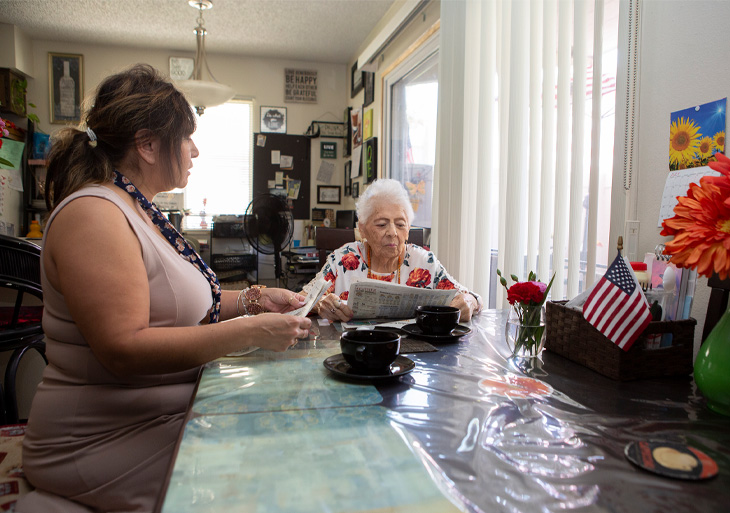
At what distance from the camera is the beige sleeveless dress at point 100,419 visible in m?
0.92

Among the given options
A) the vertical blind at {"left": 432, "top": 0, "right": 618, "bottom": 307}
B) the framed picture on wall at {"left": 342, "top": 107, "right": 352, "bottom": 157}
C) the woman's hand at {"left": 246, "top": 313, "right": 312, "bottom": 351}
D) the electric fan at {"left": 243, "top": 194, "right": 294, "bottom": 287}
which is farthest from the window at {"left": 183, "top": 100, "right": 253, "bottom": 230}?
the woman's hand at {"left": 246, "top": 313, "right": 312, "bottom": 351}

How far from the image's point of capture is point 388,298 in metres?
1.43

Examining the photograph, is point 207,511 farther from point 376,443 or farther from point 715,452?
point 715,452

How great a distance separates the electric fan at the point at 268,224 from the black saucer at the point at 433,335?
3177 millimetres

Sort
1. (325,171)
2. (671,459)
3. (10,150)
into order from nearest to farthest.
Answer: (671,459) → (10,150) → (325,171)

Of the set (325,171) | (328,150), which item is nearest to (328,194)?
(325,171)

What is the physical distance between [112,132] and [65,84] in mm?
5195

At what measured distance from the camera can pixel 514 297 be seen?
1.05 metres

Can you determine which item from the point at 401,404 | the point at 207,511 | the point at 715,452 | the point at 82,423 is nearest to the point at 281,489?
the point at 207,511

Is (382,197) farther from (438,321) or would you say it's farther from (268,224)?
(268,224)

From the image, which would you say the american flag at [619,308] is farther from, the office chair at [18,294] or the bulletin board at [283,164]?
the bulletin board at [283,164]

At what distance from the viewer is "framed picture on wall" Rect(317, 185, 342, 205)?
594cm

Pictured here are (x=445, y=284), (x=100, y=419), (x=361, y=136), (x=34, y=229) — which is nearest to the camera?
(x=100, y=419)

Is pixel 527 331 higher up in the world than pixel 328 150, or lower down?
lower down
